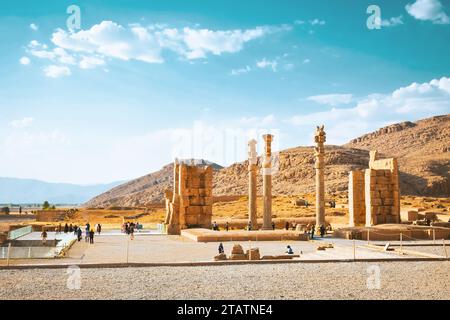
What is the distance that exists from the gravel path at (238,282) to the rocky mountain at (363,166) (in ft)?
241

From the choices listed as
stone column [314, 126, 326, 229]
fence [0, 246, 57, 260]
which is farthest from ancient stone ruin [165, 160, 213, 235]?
fence [0, 246, 57, 260]

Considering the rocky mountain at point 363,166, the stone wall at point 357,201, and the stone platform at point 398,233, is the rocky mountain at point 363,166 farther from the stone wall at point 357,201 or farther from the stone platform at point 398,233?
the stone platform at point 398,233

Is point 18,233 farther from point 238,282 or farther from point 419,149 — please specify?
point 419,149

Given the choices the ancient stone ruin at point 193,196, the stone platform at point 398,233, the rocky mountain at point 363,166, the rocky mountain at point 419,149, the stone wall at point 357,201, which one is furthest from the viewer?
the rocky mountain at point 363,166

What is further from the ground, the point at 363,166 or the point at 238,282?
the point at 363,166

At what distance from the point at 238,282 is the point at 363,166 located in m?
99.9

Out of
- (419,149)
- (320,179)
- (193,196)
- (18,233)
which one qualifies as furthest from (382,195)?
(419,149)

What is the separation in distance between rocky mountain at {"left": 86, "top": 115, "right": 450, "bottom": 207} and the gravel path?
7345cm

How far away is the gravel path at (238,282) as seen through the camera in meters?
10.8

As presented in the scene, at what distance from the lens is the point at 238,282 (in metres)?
12.4

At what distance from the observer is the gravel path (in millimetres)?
10836

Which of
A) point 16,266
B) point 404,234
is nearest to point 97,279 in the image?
point 16,266

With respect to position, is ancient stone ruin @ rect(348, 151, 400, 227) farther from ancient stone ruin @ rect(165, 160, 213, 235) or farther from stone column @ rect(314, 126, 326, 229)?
ancient stone ruin @ rect(165, 160, 213, 235)

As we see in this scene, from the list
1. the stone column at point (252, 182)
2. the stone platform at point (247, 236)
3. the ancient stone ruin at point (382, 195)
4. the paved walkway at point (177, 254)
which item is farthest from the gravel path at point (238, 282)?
the stone column at point (252, 182)
